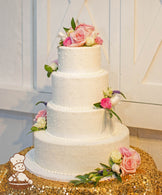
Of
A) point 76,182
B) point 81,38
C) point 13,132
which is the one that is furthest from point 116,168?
point 13,132

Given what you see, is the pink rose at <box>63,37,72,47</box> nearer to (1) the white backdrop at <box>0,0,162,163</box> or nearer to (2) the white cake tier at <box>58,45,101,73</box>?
(2) the white cake tier at <box>58,45,101,73</box>

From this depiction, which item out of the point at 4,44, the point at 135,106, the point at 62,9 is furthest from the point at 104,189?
the point at 4,44

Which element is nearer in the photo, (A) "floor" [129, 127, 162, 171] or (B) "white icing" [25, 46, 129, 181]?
(B) "white icing" [25, 46, 129, 181]

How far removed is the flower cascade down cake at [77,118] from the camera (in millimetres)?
2201

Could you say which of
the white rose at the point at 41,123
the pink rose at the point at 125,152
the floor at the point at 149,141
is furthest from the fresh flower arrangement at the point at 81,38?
the floor at the point at 149,141

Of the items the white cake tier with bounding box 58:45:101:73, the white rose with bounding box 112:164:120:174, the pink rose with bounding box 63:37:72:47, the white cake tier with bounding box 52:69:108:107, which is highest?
the pink rose with bounding box 63:37:72:47

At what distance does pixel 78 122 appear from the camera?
221 cm

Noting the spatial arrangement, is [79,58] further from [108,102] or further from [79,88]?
[108,102]

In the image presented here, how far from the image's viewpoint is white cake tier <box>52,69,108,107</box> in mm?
2221

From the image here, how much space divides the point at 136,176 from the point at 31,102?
1.30 m

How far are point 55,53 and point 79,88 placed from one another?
92cm

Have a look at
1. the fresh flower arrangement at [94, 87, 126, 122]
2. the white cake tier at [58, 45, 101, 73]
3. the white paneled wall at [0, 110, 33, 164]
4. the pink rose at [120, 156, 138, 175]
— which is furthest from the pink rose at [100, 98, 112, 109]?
the white paneled wall at [0, 110, 33, 164]

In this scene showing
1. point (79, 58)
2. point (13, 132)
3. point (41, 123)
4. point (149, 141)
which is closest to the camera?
point (79, 58)

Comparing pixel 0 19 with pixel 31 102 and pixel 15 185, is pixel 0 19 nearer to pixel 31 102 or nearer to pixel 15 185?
pixel 31 102
